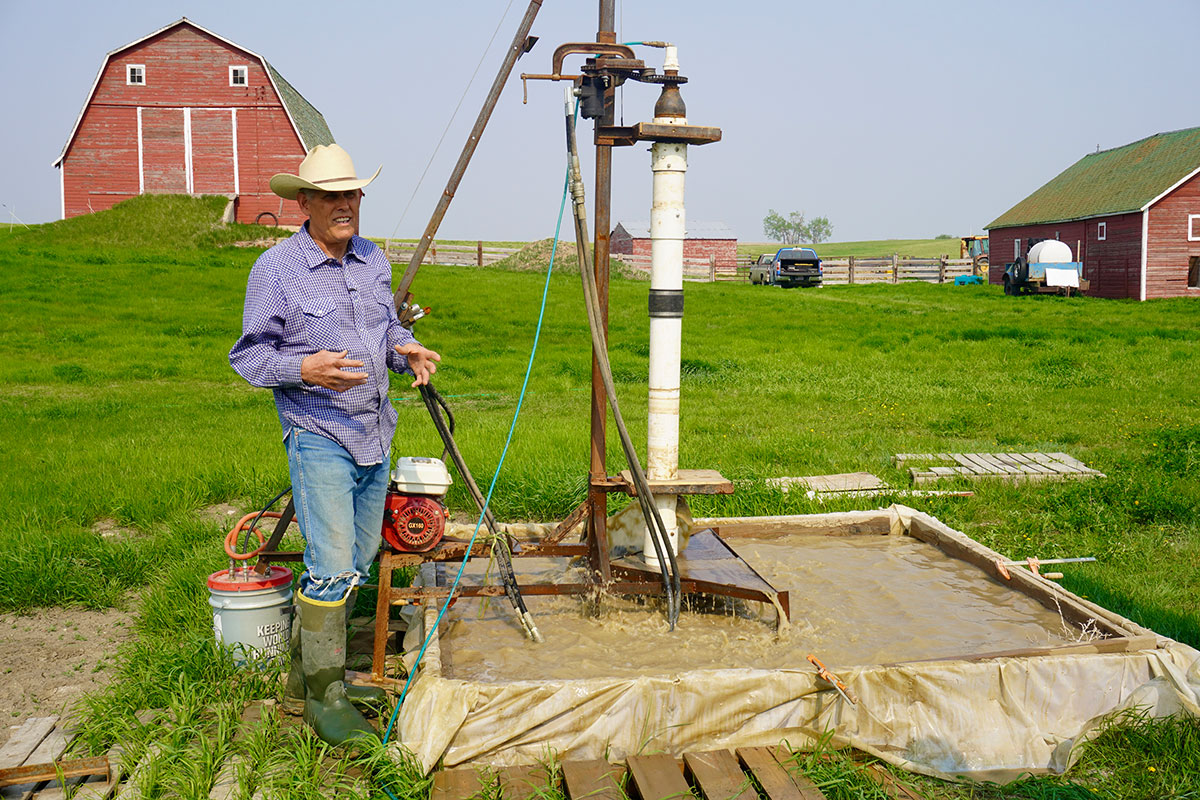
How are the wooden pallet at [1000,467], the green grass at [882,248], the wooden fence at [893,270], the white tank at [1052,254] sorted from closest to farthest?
the wooden pallet at [1000,467] < the white tank at [1052,254] < the wooden fence at [893,270] < the green grass at [882,248]

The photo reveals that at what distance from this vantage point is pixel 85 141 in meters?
31.5

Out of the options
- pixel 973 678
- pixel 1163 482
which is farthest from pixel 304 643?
pixel 1163 482

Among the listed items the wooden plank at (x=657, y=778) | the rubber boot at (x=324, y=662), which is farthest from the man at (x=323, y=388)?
the wooden plank at (x=657, y=778)

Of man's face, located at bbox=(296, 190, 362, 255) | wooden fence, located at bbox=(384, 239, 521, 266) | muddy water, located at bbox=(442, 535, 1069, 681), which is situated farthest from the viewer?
wooden fence, located at bbox=(384, 239, 521, 266)

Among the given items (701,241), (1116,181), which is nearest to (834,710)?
(1116,181)

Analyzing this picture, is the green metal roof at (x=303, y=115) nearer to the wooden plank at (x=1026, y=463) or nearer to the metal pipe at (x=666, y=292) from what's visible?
the wooden plank at (x=1026, y=463)

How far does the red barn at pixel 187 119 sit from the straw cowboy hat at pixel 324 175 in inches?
1156

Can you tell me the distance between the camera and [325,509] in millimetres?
3707

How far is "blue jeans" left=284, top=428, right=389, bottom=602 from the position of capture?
3.69 metres

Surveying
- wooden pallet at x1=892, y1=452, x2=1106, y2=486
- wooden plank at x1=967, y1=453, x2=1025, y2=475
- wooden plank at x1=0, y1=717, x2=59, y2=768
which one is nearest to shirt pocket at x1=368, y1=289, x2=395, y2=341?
wooden plank at x1=0, y1=717, x2=59, y2=768

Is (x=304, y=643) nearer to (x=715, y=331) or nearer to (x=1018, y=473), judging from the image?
(x=1018, y=473)

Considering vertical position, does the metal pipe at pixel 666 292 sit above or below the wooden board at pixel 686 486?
above

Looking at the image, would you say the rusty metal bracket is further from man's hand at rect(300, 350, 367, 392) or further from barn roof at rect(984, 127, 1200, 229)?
barn roof at rect(984, 127, 1200, 229)

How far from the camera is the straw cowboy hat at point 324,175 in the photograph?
3.72m
